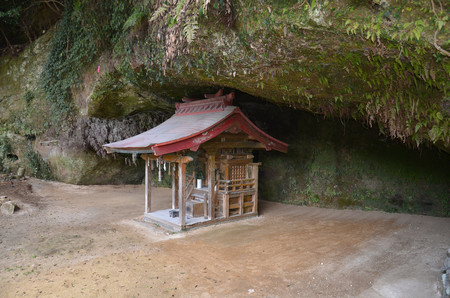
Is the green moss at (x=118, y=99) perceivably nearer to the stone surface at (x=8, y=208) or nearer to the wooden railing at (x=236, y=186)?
the stone surface at (x=8, y=208)

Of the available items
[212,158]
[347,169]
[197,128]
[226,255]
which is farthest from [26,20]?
[347,169]

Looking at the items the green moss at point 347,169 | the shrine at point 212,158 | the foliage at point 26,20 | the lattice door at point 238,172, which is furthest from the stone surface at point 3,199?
the green moss at point 347,169

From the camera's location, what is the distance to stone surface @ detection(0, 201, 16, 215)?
29.2 ft

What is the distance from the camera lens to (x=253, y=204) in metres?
9.08

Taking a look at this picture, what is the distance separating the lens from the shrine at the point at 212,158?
24.8ft

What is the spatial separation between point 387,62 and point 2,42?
17.8 meters

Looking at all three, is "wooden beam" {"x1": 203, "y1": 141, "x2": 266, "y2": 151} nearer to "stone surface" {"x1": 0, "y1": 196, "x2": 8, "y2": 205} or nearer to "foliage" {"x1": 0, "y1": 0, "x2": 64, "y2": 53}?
"stone surface" {"x1": 0, "y1": 196, "x2": 8, "y2": 205}

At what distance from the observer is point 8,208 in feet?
29.5

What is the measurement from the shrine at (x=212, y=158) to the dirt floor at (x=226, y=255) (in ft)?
1.62

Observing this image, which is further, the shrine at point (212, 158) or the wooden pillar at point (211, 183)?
the wooden pillar at point (211, 183)

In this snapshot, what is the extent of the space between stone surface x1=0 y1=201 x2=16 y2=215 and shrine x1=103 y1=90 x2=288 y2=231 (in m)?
3.50

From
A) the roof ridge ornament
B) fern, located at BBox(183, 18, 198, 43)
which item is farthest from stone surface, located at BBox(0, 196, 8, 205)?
fern, located at BBox(183, 18, 198, 43)

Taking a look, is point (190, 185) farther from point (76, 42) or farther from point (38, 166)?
point (38, 166)

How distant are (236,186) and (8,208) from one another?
22.4 feet
